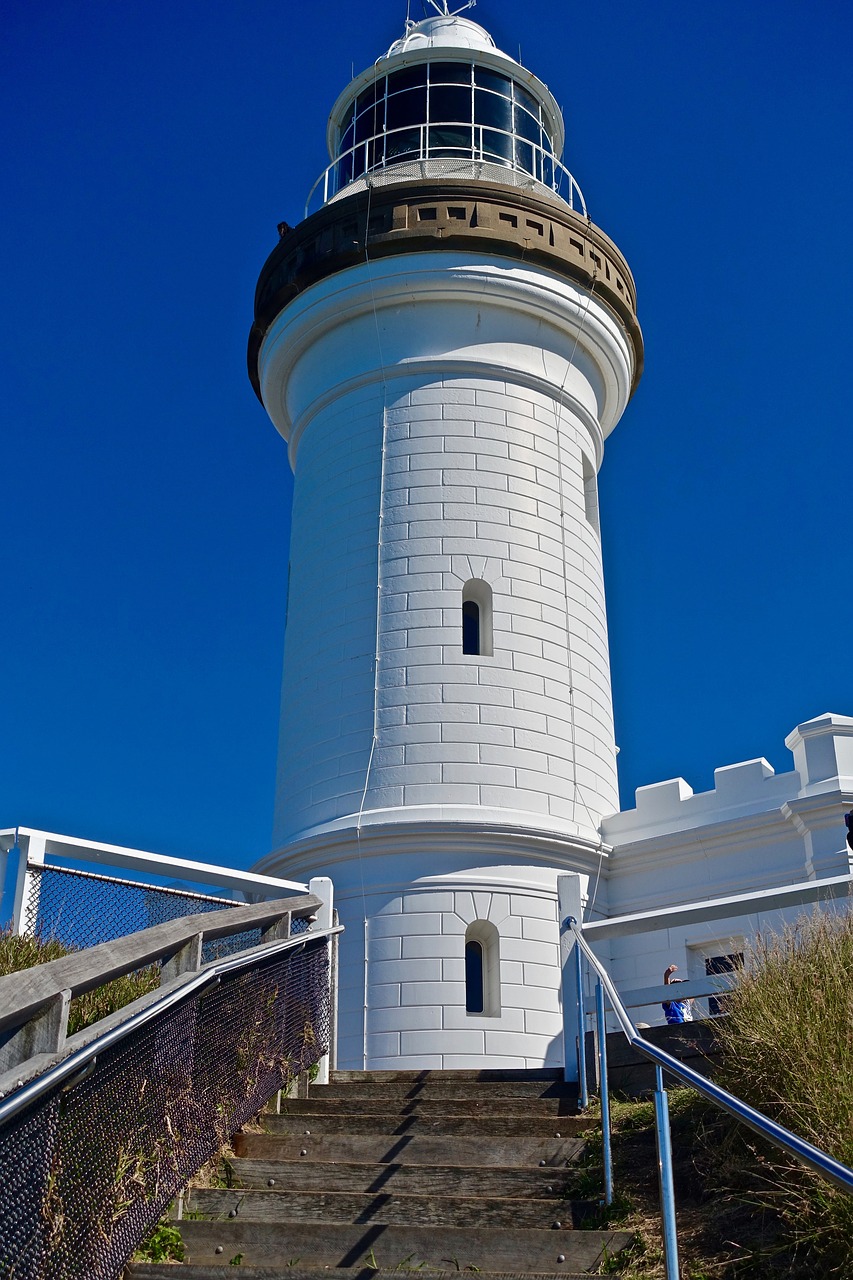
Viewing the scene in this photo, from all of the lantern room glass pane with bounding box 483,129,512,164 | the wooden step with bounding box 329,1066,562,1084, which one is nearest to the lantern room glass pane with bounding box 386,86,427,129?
the lantern room glass pane with bounding box 483,129,512,164

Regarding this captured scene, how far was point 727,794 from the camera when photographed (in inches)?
622

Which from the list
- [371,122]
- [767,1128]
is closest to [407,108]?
[371,122]

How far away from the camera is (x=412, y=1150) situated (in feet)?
25.1

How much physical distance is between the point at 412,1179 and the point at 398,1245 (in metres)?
0.76

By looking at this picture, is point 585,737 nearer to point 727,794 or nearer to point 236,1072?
point 727,794

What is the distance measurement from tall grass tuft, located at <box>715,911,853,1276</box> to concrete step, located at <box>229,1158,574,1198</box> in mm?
1114

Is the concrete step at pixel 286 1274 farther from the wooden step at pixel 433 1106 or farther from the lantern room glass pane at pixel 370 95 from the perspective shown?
the lantern room glass pane at pixel 370 95

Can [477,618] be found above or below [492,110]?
below

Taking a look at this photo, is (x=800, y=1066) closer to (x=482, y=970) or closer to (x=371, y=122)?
(x=482, y=970)

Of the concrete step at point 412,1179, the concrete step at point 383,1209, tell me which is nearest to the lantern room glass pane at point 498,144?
the concrete step at point 412,1179

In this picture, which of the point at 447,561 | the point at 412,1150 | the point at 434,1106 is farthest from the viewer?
the point at 447,561

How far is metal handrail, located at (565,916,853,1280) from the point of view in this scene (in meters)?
3.64

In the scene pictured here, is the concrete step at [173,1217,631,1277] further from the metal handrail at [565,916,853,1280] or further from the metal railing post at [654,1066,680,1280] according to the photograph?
the metal railing post at [654,1066,680,1280]

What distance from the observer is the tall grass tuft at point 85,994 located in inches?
275
